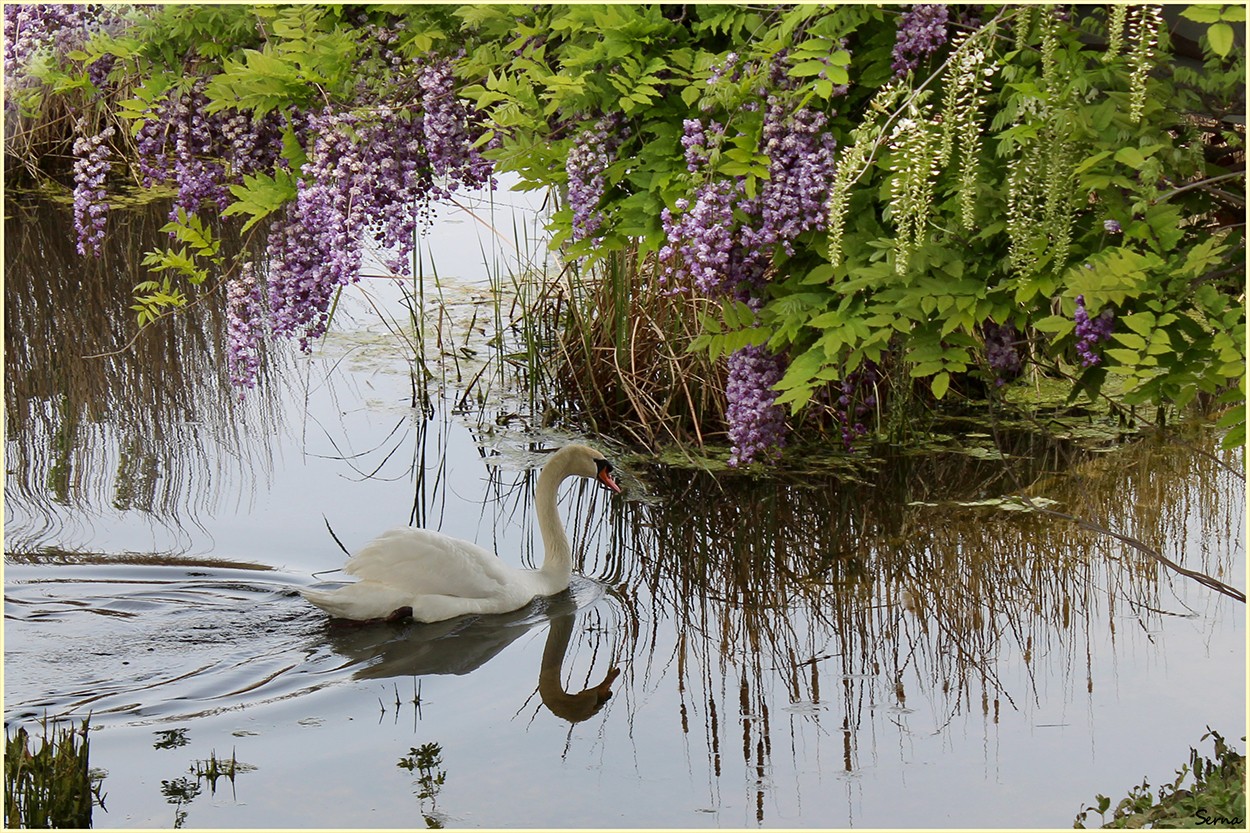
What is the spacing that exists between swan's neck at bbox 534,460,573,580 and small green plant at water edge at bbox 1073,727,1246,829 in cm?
289

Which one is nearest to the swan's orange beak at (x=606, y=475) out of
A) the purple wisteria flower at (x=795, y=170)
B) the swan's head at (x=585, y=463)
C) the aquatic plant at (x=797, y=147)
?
the swan's head at (x=585, y=463)

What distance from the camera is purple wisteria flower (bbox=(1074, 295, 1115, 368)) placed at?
4090 millimetres

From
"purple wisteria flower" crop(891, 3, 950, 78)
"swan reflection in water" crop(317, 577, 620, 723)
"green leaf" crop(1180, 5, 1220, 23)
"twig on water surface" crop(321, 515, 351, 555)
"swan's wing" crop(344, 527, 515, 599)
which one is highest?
"purple wisteria flower" crop(891, 3, 950, 78)

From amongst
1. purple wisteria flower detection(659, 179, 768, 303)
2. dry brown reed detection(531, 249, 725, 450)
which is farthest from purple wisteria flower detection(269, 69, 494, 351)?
dry brown reed detection(531, 249, 725, 450)

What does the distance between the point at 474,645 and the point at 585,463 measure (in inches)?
53.3

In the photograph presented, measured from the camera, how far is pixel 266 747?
5.14 metres

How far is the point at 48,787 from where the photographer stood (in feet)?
15.2

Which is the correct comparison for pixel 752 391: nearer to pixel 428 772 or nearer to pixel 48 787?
pixel 428 772

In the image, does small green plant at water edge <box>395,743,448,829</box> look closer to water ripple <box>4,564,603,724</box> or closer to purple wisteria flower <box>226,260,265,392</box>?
water ripple <box>4,564,603,724</box>

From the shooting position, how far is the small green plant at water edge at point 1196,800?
13.3ft

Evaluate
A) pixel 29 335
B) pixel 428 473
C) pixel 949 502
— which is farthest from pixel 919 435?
pixel 29 335

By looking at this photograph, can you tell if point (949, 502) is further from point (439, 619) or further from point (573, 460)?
point (439, 619)

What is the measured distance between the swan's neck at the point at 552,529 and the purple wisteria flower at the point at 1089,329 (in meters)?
3.23

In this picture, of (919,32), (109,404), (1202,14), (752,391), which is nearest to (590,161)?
(919,32)
